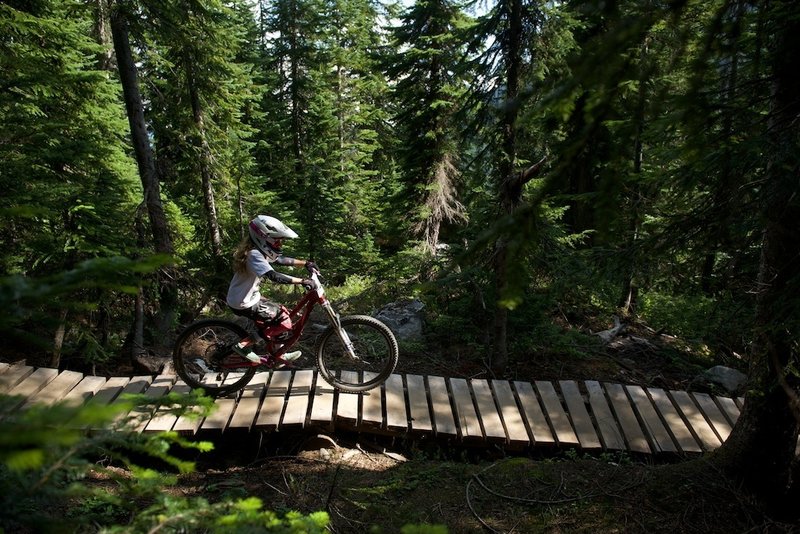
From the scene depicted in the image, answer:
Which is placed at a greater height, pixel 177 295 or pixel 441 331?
pixel 177 295

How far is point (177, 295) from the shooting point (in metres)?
7.80

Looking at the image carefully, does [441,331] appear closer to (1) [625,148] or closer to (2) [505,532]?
(2) [505,532]

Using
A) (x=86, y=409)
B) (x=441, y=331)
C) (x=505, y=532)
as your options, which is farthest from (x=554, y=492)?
(x=441, y=331)

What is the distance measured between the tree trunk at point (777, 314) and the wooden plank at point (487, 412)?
7.22 feet

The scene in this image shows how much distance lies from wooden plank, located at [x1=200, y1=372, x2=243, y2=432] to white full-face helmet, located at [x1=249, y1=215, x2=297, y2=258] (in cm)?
183

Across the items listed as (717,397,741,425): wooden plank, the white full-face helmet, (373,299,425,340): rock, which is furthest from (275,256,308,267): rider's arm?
(717,397,741,425): wooden plank

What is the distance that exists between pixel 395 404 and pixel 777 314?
406 cm

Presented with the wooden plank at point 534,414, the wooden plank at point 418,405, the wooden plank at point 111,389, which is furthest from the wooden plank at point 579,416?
the wooden plank at point 111,389

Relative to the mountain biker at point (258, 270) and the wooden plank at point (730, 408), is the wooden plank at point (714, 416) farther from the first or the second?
the mountain biker at point (258, 270)

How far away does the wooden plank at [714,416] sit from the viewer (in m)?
5.59

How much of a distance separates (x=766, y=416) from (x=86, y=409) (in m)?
4.81

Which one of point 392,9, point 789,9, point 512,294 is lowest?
point 512,294

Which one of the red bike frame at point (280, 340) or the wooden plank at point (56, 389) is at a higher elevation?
the red bike frame at point (280, 340)

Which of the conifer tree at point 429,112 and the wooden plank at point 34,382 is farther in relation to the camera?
the conifer tree at point 429,112
